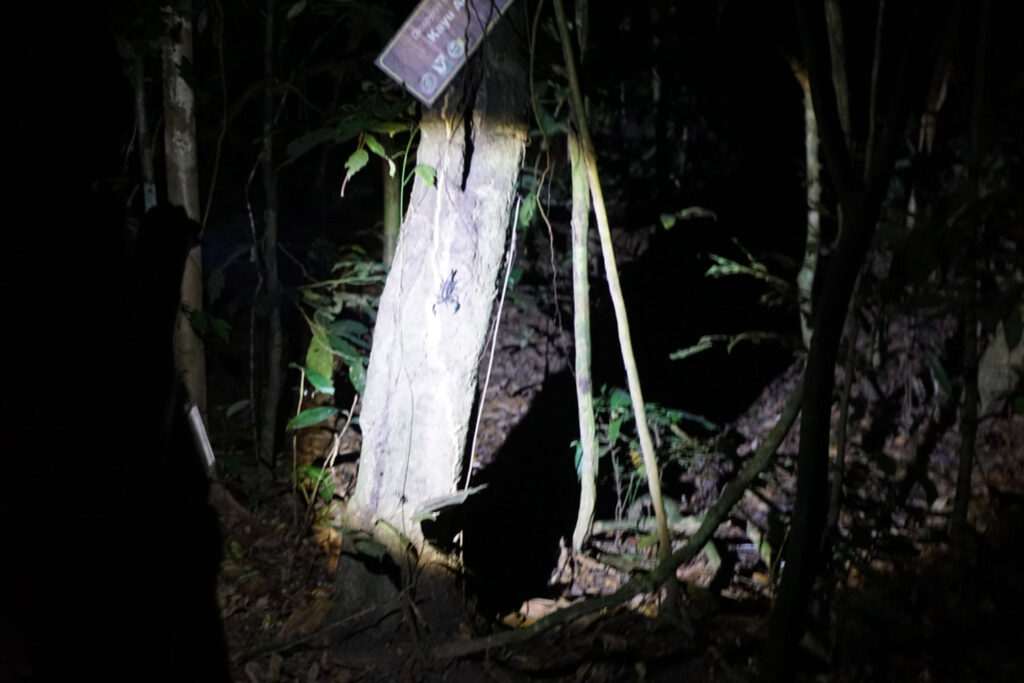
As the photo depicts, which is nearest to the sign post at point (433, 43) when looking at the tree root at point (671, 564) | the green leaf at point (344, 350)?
the tree root at point (671, 564)

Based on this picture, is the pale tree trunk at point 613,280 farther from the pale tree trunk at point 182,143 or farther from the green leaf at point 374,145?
the pale tree trunk at point 182,143

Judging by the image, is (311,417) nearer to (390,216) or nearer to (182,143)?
(390,216)

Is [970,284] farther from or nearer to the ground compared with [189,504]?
farther from the ground

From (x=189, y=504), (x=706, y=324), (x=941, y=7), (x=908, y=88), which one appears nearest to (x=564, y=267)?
(x=706, y=324)

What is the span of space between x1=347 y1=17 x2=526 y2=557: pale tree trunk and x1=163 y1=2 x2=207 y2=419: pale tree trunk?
4.25 feet

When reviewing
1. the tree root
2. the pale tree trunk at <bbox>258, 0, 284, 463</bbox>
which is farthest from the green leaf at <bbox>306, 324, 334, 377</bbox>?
the tree root

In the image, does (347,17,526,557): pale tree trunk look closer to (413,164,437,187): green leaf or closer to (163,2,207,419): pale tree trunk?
(413,164,437,187): green leaf

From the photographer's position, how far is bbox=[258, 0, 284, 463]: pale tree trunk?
3822 mm

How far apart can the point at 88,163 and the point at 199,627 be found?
6.21 ft

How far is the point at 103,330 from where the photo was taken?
2.09m

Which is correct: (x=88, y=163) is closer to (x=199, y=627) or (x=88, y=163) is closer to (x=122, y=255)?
(x=122, y=255)

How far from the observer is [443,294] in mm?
2625

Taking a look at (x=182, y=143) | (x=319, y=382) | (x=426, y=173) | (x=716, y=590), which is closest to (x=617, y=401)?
(x=716, y=590)

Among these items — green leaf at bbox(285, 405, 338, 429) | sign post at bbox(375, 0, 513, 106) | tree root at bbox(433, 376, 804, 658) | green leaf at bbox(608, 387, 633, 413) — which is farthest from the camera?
green leaf at bbox(608, 387, 633, 413)
